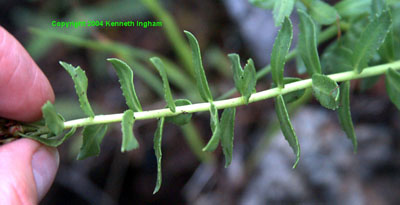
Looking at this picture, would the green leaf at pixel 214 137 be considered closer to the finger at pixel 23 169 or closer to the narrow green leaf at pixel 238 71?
the narrow green leaf at pixel 238 71

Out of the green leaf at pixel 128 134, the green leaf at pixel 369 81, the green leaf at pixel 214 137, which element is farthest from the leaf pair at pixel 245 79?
the green leaf at pixel 369 81

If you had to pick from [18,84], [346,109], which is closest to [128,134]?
[18,84]

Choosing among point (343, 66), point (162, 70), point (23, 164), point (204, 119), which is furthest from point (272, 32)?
point (23, 164)

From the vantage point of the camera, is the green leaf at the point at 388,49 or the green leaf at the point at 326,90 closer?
the green leaf at the point at 326,90

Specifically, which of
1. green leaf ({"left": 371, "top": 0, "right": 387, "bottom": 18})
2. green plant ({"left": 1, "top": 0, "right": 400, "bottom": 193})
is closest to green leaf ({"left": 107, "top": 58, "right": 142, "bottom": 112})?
green plant ({"left": 1, "top": 0, "right": 400, "bottom": 193})

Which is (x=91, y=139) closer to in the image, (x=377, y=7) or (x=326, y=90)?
(x=326, y=90)

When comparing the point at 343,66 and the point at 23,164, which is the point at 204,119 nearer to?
the point at 343,66

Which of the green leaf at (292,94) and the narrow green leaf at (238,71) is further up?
the narrow green leaf at (238,71)
